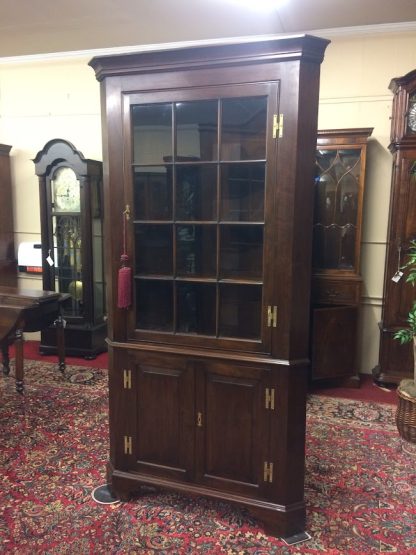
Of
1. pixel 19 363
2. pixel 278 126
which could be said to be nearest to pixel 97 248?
pixel 19 363

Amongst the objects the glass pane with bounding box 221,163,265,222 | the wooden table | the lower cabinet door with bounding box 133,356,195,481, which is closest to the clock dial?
the glass pane with bounding box 221,163,265,222

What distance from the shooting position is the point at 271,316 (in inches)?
75.2

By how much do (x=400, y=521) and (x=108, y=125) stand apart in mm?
2271

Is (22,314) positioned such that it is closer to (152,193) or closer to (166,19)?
(152,193)

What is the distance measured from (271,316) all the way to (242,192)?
1.80ft

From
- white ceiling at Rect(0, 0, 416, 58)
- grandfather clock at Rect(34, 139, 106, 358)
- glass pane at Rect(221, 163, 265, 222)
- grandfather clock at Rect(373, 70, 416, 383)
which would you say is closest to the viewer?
glass pane at Rect(221, 163, 265, 222)

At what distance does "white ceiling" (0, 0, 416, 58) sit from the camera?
3.21m

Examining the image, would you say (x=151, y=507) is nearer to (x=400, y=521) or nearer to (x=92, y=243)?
(x=400, y=521)

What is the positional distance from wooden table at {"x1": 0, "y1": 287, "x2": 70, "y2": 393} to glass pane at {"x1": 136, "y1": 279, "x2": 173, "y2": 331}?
152 centimetres

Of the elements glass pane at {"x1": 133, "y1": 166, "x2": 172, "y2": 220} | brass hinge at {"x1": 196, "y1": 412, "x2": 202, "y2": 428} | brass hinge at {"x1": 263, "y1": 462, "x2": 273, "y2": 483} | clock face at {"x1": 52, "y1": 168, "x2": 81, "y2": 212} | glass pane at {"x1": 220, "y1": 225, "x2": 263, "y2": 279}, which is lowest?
brass hinge at {"x1": 263, "y1": 462, "x2": 273, "y2": 483}

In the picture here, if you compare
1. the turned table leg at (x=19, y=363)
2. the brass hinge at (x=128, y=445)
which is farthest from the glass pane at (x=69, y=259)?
the brass hinge at (x=128, y=445)

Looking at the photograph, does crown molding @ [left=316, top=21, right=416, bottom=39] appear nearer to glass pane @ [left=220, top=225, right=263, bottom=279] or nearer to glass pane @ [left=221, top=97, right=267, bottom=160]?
glass pane @ [left=221, top=97, right=267, bottom=160]

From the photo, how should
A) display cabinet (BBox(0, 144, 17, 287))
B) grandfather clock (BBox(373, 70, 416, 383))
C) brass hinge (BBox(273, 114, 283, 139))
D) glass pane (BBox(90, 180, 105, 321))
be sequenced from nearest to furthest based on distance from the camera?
brass hinge (BBox(273, 114, 283, 139)) → grandfather clock (BBox(373, 70, 416, 383)) → glass pane (BBox(90, 180, 105, 321)) → display cabinet (BBox(0, 144, 17, 287))

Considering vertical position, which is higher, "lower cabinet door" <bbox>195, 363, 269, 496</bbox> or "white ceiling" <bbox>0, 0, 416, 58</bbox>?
"white ceiling" <bbox>0, 0, 416, 58</bbox>
